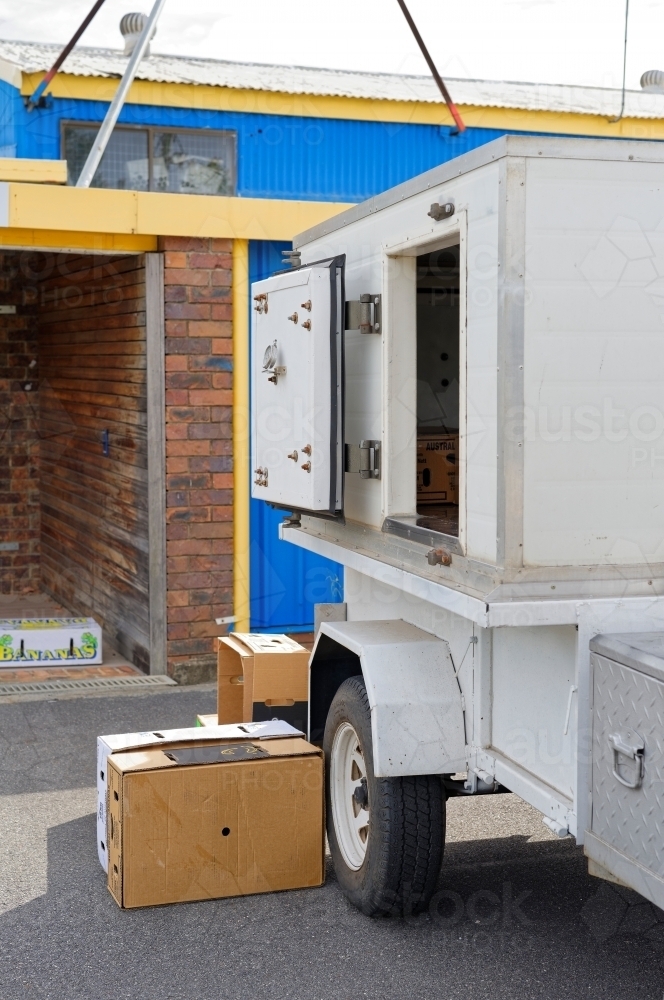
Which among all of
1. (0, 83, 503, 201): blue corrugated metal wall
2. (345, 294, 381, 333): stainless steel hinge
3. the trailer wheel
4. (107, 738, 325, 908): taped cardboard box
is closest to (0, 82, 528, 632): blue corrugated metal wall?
(0, 83, 503, 201): blue corrugated metal wall

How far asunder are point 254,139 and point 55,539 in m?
4.46

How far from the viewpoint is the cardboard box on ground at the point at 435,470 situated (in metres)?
5.43

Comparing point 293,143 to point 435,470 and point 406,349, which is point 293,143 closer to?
point 435,470

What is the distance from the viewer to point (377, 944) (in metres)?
4.36

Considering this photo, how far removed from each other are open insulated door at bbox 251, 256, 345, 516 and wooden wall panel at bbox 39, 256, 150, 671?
292 centimetres

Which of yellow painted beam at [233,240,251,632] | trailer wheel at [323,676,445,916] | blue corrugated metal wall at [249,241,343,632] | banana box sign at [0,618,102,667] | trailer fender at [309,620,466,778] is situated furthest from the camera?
banana box sign at [0,618,102,667]

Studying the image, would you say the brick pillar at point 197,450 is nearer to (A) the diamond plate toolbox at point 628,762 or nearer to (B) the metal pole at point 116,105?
(B) the metal pole at point 116,105

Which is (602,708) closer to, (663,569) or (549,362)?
(663,569)

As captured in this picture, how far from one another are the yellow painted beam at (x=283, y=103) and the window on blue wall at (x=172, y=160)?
12.2 inches

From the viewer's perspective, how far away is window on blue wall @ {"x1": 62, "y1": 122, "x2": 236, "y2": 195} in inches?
498

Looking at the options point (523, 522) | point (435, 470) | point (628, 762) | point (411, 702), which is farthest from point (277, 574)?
point (628, 762)

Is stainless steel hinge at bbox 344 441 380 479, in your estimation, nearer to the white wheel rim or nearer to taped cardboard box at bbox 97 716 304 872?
the white wheel rim

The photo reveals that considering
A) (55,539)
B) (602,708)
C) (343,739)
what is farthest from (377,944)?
(55,539)

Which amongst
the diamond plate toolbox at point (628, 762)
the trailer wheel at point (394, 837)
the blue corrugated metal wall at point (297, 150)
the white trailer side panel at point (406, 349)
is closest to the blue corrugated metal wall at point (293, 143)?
the blue corrugated metal wall at point (297, 150)
